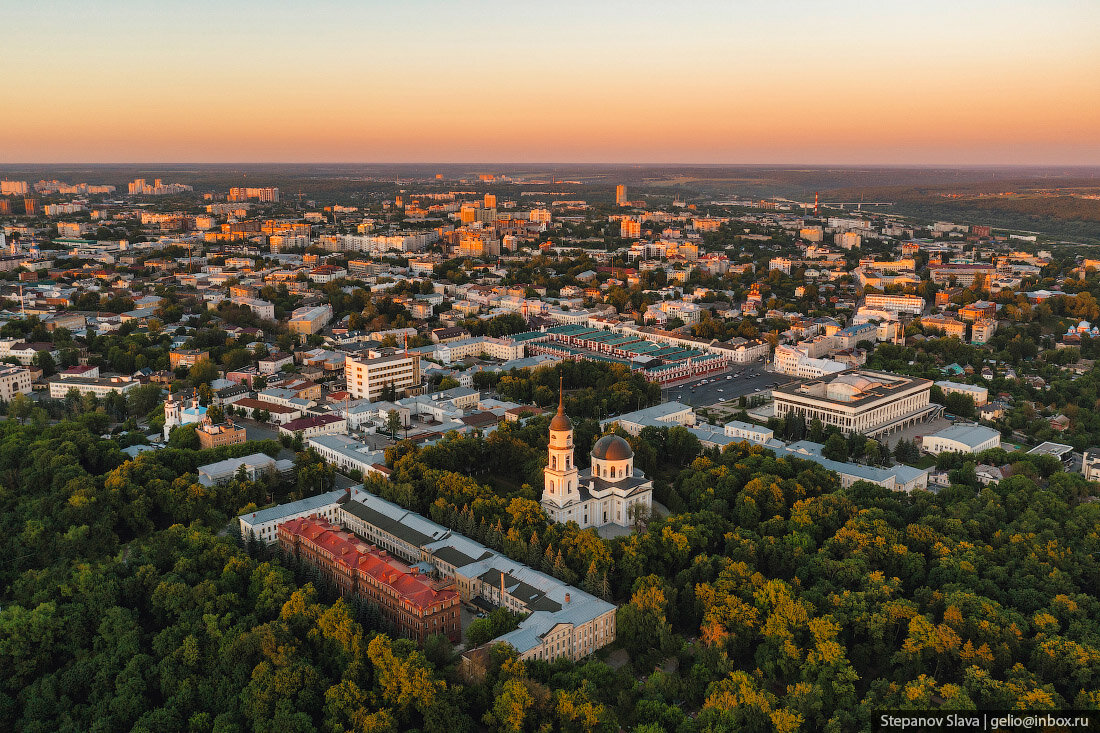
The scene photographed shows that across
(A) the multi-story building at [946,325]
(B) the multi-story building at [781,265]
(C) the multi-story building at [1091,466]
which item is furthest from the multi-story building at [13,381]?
(B) the multi-story building at [781,265]

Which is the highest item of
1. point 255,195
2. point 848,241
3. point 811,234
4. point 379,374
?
point 255,195

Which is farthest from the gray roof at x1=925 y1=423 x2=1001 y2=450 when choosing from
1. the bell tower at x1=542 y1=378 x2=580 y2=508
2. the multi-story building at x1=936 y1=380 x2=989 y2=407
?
the bell tower at x1=542 y1=378 x2=580 y2=508

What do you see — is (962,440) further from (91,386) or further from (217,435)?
(91,386)

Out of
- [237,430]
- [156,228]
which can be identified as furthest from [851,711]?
[156,228]

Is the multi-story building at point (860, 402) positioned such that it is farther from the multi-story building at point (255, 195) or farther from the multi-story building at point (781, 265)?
the multi-story building at point (255, 195)

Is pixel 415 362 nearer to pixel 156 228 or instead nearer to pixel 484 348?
pixel 484 348

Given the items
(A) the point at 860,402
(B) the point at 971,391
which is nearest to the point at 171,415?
(A) the point at 860,402

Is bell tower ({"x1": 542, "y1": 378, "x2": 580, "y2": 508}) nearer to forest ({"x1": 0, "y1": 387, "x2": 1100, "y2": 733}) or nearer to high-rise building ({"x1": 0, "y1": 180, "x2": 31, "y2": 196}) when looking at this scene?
forest ({"x1": 0, "y1": 387, "x2": 1100, "y2": 733})

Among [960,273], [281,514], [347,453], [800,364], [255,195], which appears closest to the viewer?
[281,514]
